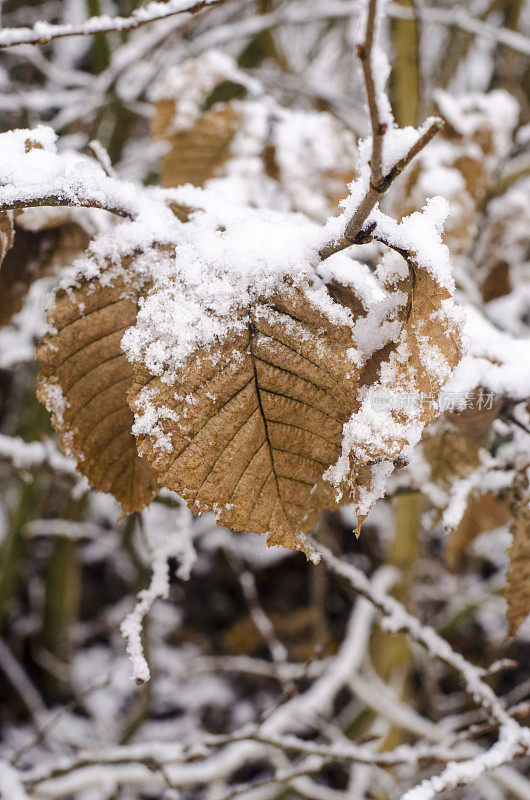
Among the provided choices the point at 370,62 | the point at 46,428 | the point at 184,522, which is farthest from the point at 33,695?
the point at 370,62

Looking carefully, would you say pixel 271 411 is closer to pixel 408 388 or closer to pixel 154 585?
pixel 408 388

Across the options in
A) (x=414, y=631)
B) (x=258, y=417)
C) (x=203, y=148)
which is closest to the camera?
(x=258, y=417)

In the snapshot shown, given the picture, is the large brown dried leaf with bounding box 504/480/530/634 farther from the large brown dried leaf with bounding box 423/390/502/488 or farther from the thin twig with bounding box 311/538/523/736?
the thin twig with bounding box 311/538/523/736

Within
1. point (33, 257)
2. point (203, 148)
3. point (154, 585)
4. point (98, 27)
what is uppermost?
point (203, 148)

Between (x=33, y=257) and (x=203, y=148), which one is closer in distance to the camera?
(x=33, y=257)

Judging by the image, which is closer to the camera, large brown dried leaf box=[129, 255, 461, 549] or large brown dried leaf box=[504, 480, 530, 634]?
large brown dried leaf box=[129, 255, 461, 549]

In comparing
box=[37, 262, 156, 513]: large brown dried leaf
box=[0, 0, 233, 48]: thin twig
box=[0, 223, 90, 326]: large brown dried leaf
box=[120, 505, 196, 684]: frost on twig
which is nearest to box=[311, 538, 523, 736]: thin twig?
box=[120, 505, 196, 684]: frost on twig

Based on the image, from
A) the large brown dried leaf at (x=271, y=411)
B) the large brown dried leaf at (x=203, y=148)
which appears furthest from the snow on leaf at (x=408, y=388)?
the large brown dried leaf at (x=203, y=148)

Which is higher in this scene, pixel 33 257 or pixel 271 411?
pixel 33 257

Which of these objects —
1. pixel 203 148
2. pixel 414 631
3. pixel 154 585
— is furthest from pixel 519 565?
pixel 203 148
